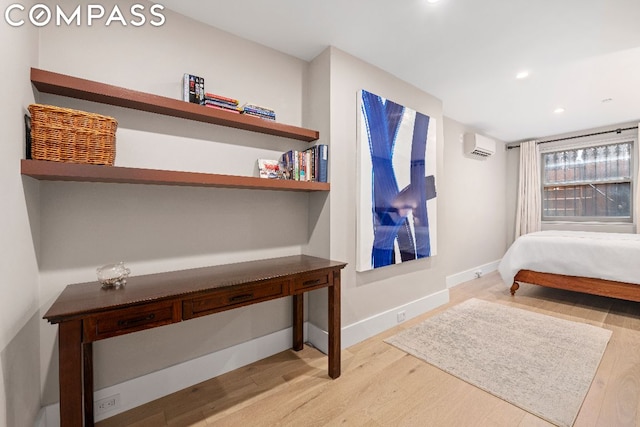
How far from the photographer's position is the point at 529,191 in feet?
16.4

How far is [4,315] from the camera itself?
1.01 m

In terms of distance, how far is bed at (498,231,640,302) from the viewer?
2.85m

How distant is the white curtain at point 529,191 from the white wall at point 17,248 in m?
6.33

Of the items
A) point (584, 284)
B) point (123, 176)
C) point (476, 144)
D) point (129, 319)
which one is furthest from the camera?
Answer: point (476, 144)

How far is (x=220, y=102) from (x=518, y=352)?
9.44 ft

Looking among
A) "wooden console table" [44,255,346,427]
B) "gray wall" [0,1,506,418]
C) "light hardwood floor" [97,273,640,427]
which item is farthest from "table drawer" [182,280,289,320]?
"light hardwood floor" [97,273,640,427]

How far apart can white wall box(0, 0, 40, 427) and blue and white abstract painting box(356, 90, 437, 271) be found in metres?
1.99

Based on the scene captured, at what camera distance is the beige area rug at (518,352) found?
166cm

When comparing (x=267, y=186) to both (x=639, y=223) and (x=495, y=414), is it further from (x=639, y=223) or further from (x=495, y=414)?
(x=639, y=223)

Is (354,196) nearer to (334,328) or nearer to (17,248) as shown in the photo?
(334,328)

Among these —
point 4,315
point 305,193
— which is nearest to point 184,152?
point 305,193

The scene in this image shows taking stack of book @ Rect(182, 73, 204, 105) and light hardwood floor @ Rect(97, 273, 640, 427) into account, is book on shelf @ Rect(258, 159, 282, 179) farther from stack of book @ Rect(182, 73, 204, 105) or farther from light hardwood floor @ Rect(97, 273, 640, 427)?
light hardwood floor @ Rect(97, 273, 640, 427)

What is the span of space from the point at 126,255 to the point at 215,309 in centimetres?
68

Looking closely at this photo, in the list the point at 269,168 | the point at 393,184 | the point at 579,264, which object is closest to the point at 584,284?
the point at 579,264
